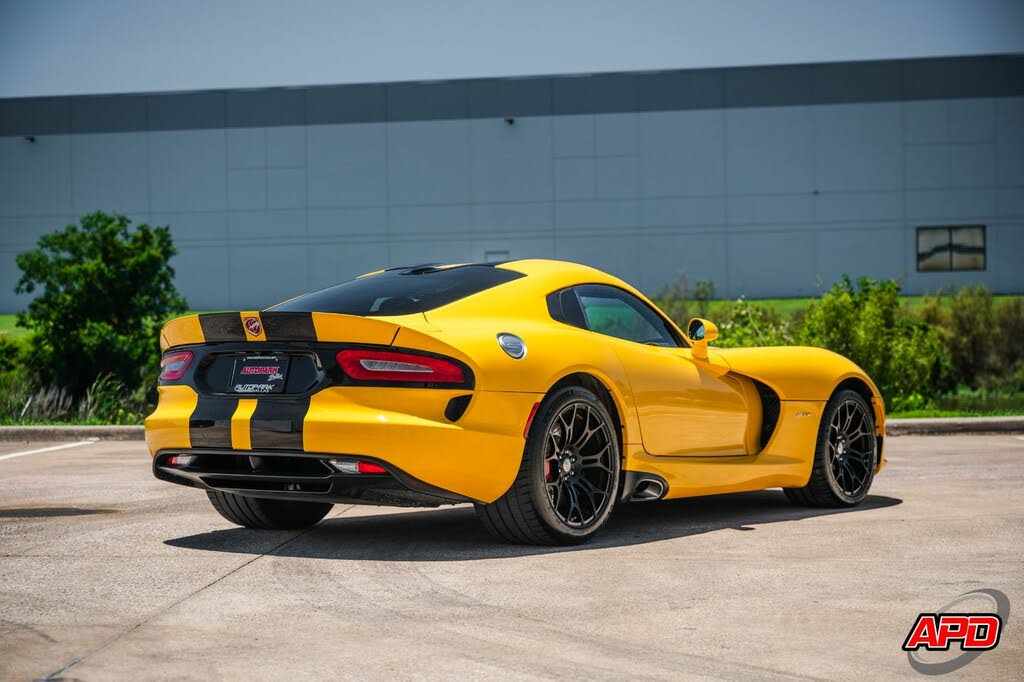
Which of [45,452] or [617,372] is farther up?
[617,372]

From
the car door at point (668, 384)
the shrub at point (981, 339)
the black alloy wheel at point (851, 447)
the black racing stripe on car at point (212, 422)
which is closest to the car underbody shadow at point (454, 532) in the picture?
the black alloy wheel at point (851, 447)

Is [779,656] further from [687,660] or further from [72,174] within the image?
[72,174]

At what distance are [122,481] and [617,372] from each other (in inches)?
197

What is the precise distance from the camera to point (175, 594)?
5113 mm

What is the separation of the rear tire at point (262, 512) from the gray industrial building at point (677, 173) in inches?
1285

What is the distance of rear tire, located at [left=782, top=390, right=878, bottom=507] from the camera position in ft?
26.1

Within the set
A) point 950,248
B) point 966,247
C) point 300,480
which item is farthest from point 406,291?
point 966,247

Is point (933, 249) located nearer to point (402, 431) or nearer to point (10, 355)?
point (10, 355)

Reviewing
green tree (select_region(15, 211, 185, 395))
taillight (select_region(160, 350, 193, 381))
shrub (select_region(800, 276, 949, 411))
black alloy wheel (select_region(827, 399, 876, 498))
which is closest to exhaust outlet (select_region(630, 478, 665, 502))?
black alloy wheel (select_region(827, 399, 876, 498))

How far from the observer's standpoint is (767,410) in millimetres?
7746

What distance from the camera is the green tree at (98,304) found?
22.4 meters

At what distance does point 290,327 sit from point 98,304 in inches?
722

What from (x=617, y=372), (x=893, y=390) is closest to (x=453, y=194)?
(x=893, y=390)

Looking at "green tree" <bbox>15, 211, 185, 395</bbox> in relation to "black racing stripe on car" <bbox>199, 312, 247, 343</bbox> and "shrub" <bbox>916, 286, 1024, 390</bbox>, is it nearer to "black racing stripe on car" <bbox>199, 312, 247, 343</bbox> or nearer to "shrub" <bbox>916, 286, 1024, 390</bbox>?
"shrub" <bbox>916, 286, 1024, 390</bbox>
